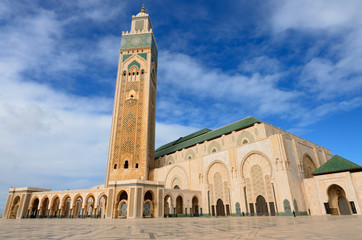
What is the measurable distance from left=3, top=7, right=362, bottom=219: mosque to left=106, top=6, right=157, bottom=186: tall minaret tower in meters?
0.13

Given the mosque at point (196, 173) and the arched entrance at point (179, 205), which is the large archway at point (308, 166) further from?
the arched entrance at point (179, 205)

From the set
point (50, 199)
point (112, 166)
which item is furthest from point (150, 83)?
point (50, 199)

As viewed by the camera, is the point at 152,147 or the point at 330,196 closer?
the point at 330,196

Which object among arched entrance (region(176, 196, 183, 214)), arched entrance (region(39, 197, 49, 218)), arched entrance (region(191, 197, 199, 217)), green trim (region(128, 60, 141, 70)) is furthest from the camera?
green trim (region(128, 60, 141, 70))

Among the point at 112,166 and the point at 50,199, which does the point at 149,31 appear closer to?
the point at 112,166

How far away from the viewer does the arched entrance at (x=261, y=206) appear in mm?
17950

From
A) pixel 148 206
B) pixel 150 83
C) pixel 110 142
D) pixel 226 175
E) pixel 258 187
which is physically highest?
pixel 150 83

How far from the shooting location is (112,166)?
2809cm

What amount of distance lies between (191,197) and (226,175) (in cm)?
481

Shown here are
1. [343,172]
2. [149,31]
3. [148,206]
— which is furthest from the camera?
[149,31]

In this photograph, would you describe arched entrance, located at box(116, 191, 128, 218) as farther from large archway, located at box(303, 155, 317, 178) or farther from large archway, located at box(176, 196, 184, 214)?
large archway, located at box(303, 155, 317, 178)

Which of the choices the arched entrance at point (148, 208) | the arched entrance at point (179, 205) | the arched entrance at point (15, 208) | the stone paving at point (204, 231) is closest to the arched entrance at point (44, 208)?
the arched entrance at point (15, 208)

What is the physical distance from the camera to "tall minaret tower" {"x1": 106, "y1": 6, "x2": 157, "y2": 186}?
2828cm

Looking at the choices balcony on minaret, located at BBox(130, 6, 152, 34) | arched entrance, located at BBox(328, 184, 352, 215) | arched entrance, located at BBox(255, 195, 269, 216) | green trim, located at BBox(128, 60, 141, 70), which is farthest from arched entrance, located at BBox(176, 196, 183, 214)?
balcony on minaret, located at BBox(130, 6, 152, 34)
